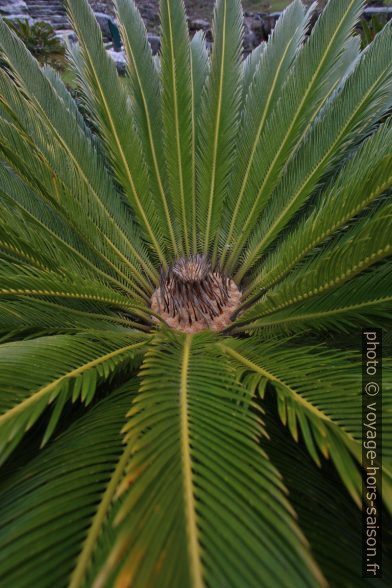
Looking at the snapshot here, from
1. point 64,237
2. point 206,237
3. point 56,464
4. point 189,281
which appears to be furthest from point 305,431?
point 206,237

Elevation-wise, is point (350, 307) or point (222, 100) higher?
point (222, 100)

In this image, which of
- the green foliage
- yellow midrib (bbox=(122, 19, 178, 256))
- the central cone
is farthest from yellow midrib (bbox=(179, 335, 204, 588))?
the green foliage

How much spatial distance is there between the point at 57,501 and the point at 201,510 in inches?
12.6

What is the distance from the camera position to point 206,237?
2.48 meters

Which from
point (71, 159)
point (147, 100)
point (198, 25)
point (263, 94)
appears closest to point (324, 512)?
point (71, 159)

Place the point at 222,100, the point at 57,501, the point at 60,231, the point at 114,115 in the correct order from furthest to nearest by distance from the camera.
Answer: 1. the point at 222,100
2. the point at 114,115
3. the point at 60,231
4. the point at 57,501

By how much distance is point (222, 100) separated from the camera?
2266 mm

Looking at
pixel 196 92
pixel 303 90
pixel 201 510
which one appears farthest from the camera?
pixel 196 92

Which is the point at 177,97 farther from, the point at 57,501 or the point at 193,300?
the point at 57,501

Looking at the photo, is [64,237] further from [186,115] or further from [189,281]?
[186,115]

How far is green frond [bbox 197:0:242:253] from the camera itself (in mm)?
2248

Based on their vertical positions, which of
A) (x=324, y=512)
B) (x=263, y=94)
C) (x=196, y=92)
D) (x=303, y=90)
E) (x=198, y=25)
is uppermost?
(x=198, y=25)

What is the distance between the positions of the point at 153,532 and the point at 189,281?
134cm

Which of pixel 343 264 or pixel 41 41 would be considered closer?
pixel 343 264
